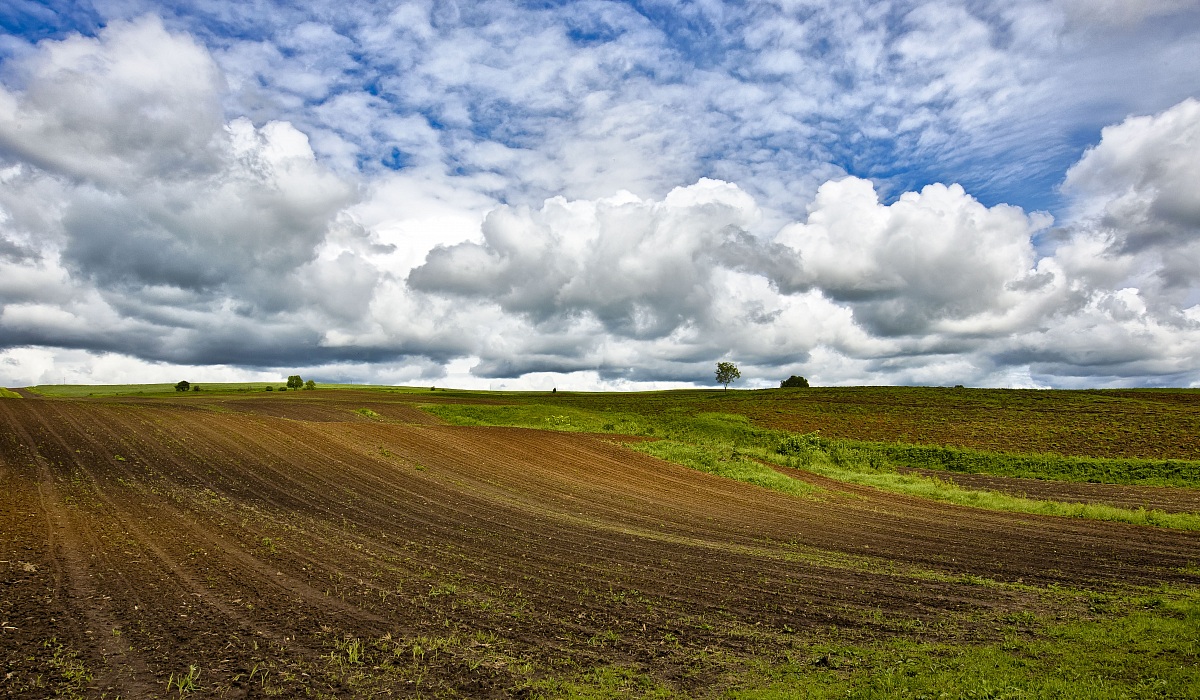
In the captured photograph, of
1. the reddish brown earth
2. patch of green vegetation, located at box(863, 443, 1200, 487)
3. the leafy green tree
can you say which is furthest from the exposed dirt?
the leafy green tree

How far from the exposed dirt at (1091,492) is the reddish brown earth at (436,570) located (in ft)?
35.4

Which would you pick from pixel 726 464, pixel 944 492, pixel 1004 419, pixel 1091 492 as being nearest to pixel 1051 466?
pixel 1091 492

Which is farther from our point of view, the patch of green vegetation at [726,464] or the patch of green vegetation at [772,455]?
the patch of green vegetation at [726,464]

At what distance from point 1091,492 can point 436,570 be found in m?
40.7

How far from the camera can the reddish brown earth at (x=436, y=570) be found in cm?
916

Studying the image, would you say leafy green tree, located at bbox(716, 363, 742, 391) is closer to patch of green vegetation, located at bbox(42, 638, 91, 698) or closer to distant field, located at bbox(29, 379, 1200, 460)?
distant field, located at bbox(29, 379, 1200, 460)

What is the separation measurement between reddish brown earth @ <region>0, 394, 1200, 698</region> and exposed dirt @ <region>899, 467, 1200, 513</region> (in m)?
10.8

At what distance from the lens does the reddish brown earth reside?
9156mm

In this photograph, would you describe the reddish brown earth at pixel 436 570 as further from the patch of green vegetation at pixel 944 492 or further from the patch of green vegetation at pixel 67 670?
the patch of green vegetation at pixel 944 492

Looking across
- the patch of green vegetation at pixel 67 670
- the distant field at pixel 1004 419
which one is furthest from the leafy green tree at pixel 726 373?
the patch of green vegetation at pixel 67 670

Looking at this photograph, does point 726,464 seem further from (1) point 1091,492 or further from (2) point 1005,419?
(2) point 1005,419

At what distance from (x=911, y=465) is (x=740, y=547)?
3896 cm

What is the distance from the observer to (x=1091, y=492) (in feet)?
123

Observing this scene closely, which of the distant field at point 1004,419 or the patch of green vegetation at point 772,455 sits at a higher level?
the distant field at point 1004,419
